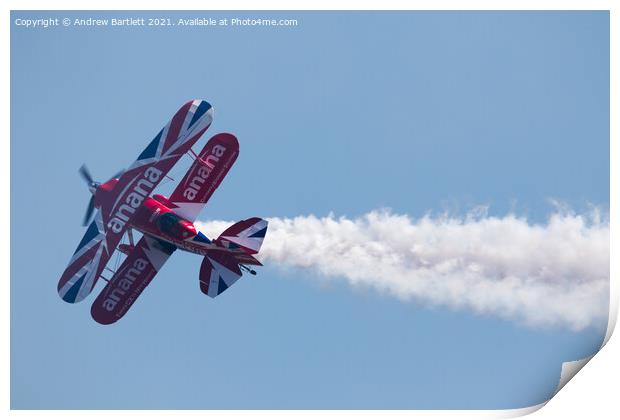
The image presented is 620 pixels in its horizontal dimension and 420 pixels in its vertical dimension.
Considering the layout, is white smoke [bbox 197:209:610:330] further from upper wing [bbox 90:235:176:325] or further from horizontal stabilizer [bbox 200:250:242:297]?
upper wing [bbox 90:235:176:325]

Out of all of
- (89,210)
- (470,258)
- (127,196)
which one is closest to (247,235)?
(127,196)

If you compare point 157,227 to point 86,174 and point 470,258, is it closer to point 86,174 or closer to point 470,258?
point 86,174

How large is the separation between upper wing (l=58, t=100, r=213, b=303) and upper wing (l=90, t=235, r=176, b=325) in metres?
0.20

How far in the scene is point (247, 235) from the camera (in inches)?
609

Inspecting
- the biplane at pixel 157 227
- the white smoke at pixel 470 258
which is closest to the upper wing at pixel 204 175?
the biplane at pixel 157 227

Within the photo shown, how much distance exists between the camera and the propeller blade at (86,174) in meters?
15.6

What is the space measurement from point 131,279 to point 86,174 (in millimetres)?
1275

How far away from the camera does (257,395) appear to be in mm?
15742

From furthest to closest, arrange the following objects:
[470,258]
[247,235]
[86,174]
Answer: [470,258]
[86,174]
[247,235]

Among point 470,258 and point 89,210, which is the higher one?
point 89,210

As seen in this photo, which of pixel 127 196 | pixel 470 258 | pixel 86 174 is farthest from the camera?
pixel 470 258

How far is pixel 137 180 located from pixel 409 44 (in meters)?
3.36

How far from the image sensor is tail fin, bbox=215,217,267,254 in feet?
50.7

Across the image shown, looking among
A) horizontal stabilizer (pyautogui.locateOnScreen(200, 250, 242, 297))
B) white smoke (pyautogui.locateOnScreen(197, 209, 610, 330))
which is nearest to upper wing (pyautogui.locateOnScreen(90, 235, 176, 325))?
horizontal stabilizer (pyautogui.locateOnScreen(200, 250, 242, 297))
